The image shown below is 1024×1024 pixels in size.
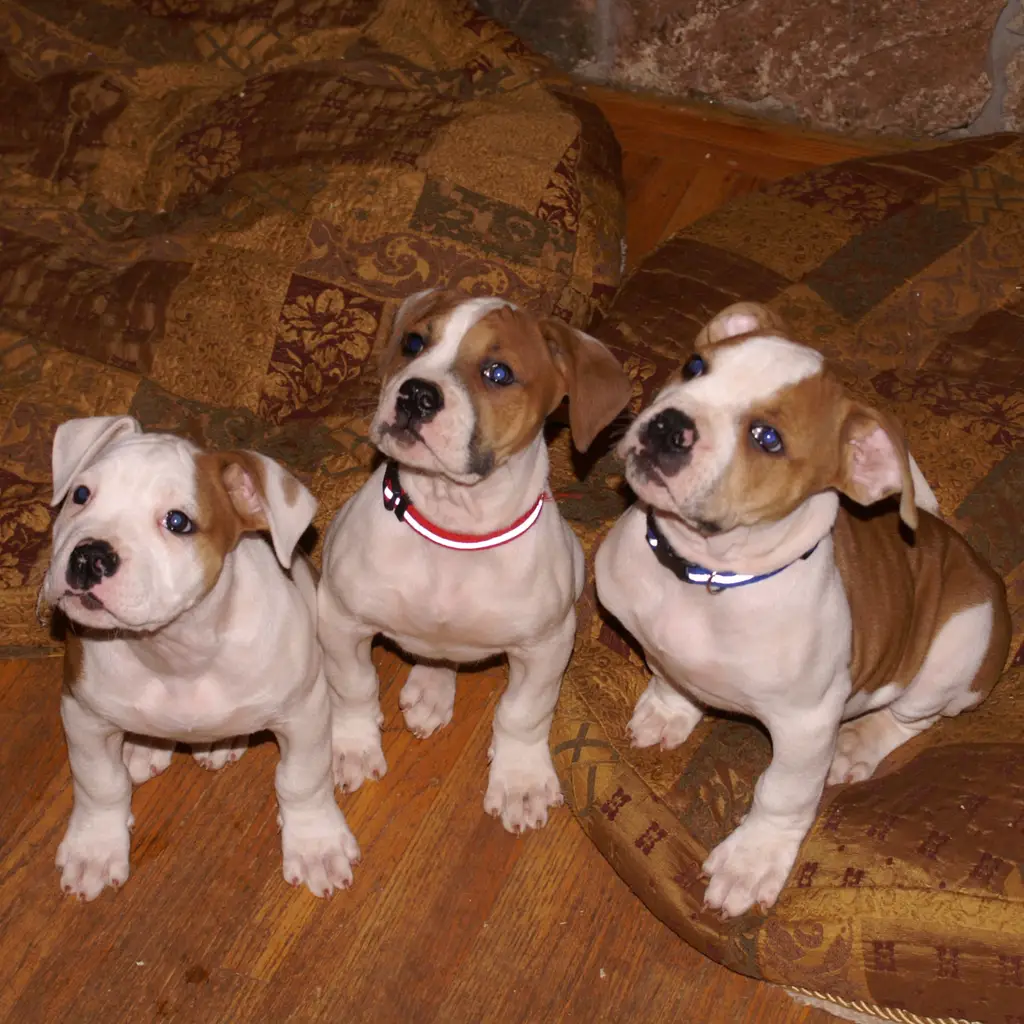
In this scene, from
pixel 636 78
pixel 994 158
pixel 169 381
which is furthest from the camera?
pixel 636 78

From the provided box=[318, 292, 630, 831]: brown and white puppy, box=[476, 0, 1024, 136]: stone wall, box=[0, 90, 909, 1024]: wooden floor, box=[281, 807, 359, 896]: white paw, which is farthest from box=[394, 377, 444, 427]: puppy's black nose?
box=[476, 0, 1024, 136]: stone wall

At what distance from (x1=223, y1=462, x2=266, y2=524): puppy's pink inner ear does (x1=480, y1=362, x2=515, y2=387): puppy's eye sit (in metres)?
0.66

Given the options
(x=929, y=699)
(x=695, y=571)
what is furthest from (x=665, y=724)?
(x=695, y=571)

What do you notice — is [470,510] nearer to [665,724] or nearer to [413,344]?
[413,344]

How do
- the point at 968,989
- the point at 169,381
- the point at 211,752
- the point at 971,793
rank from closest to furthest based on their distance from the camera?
the point at 968,989 < the point at 971,793 < the point at 211,752 < the point at 169,381

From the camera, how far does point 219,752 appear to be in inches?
182

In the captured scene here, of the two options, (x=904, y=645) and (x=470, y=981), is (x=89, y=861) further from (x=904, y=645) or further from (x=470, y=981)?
(x=904, y=645)

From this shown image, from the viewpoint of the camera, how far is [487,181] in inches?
218

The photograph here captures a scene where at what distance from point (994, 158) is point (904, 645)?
110 inches

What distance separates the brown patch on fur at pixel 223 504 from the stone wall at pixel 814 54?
421 cm

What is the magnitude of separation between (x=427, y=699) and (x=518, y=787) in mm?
453

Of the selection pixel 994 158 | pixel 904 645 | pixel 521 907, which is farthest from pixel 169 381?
pixel 994 158

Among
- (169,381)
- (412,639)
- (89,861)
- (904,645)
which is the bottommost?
(89,861)

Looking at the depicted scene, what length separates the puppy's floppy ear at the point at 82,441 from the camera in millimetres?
3557
